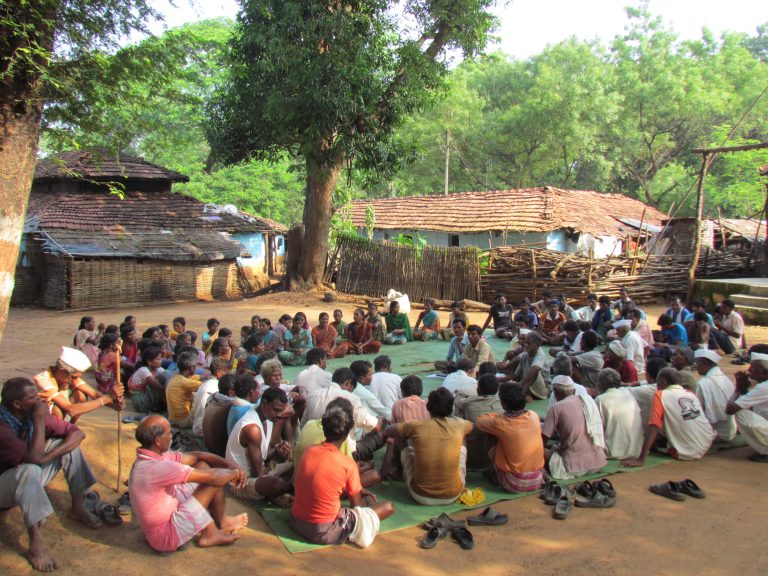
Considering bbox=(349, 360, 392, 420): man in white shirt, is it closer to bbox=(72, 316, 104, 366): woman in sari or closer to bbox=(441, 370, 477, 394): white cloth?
bbox=(441, 370, 477, 394): white cloth

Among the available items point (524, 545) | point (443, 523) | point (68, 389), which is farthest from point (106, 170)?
Answer: point (524, 545)

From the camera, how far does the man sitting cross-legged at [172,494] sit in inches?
155

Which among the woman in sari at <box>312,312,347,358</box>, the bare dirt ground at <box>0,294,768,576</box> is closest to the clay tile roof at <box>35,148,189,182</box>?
the woman in sari at <box>312,312,347,358</box>

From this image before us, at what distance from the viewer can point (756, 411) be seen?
231 inches

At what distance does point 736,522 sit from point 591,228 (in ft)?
63.0

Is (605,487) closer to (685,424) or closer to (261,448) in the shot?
(685,424)

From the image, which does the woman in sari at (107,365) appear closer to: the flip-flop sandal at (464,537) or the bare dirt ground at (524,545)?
the bare dirt ground at (524,545)

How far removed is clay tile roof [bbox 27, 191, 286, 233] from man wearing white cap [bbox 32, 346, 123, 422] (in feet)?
49.3

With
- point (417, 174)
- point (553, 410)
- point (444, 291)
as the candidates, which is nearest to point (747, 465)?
point (553, 410)

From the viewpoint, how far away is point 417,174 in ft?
121

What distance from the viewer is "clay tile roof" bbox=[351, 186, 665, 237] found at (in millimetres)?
22453

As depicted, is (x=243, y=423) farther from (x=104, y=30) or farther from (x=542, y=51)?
(x=542, y=51)

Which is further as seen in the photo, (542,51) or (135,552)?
(542,51)

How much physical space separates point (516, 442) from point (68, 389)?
3.81 metres
